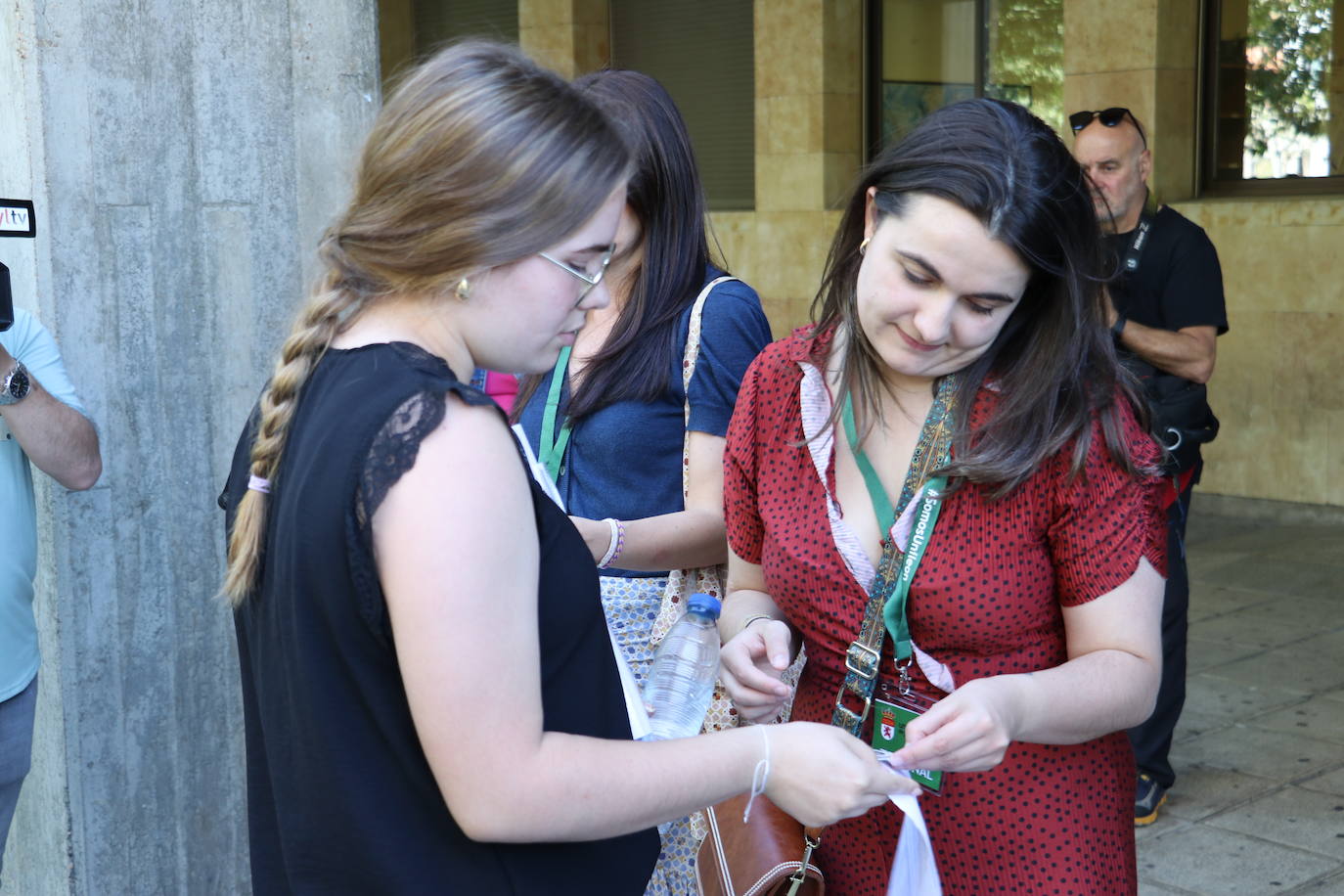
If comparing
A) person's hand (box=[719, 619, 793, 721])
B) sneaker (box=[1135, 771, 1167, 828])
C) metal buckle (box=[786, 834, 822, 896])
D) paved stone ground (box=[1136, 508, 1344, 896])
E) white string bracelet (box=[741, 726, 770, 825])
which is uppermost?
white string bracelet (box=[741, 726, 770, 825])

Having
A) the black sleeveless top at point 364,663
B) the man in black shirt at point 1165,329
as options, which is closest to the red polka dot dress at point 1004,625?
the black sleeveless top at point 364,663

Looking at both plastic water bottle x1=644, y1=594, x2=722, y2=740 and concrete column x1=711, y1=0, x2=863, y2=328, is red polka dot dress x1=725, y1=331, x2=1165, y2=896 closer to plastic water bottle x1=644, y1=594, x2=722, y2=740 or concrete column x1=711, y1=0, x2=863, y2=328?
plastic water bottle x1=644, y1=594, x2=722, y2=740

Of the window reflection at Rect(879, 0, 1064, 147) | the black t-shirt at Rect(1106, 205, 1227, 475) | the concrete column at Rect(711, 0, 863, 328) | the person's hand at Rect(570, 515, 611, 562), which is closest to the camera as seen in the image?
the person's hand at Rect(570, 515, 611, 562)

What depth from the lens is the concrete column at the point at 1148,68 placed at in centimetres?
866

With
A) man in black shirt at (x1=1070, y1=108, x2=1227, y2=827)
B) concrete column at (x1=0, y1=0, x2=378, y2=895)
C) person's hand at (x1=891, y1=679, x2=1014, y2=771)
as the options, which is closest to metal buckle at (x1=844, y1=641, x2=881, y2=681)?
person's hand at (x1=891, y1=679, x2=1014, y2=771)

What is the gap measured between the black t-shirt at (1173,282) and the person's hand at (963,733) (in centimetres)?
307

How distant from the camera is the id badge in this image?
2.09 m

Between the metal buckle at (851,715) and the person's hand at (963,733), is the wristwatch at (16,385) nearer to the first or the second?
the metal buckle at (851,715)

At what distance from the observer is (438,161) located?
1.61 metres

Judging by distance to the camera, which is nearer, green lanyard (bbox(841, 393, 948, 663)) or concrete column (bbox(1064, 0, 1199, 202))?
green lanyard (bbox(841, 393, 948, 663))

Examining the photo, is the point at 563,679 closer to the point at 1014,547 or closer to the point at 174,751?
the point at 1014,547

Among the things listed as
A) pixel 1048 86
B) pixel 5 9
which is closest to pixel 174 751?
pixel 5 9

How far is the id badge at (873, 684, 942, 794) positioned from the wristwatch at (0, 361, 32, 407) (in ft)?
5.77

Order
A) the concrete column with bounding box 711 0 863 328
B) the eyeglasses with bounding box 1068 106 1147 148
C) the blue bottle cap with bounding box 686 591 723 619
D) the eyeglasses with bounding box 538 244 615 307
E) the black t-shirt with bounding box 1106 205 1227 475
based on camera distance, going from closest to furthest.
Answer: the eyeglasses with bounding box 538 244 615 307 < the blue bottle cap with bounding box 686 591 723 619 < the black t-shirt with bounding box 1106 205 1227 475 < the eyeglasses with bounding box 1068 106 1147 148 < the concrete column with bounding box 711 0 863 328
